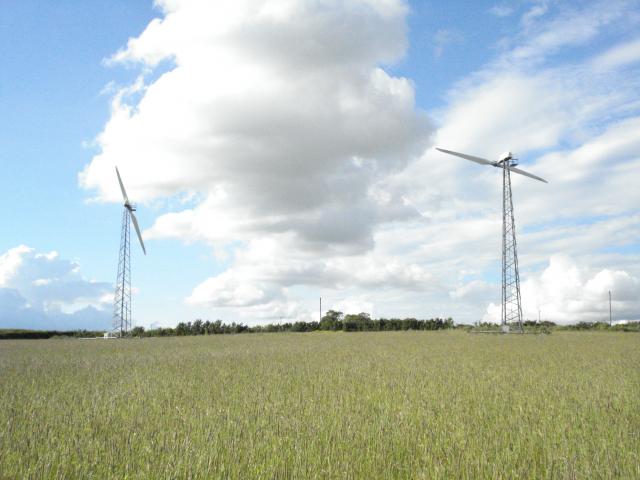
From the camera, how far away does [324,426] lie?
705 centimetres

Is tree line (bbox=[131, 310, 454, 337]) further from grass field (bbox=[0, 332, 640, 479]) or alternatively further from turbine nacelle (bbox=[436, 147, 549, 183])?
grass field (bbox=[0, 332, 640, 479])

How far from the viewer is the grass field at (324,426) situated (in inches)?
213

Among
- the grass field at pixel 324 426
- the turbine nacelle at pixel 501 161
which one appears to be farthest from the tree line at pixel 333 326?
the grass field at pixel 324 426

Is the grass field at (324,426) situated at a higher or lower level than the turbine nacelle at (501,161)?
lower

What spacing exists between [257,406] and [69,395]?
14.9 feet

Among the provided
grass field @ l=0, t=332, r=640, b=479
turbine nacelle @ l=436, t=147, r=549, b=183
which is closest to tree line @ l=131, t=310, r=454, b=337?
turbine nacelle @ l=436, t=147, r=549, b=183

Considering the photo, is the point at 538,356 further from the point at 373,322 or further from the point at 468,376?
the point at 373,322

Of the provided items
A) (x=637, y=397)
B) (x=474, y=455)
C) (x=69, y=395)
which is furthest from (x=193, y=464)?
(x=637, y=397)

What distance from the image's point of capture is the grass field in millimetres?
5422

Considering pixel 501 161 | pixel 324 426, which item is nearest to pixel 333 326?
pixel 501 161

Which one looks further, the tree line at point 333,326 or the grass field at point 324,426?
the tree line at point 333,326

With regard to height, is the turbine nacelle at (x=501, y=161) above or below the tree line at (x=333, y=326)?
above

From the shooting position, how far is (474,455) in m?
5.80

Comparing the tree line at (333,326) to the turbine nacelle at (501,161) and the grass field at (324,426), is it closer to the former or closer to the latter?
the turbine nacelle at (501,161)
